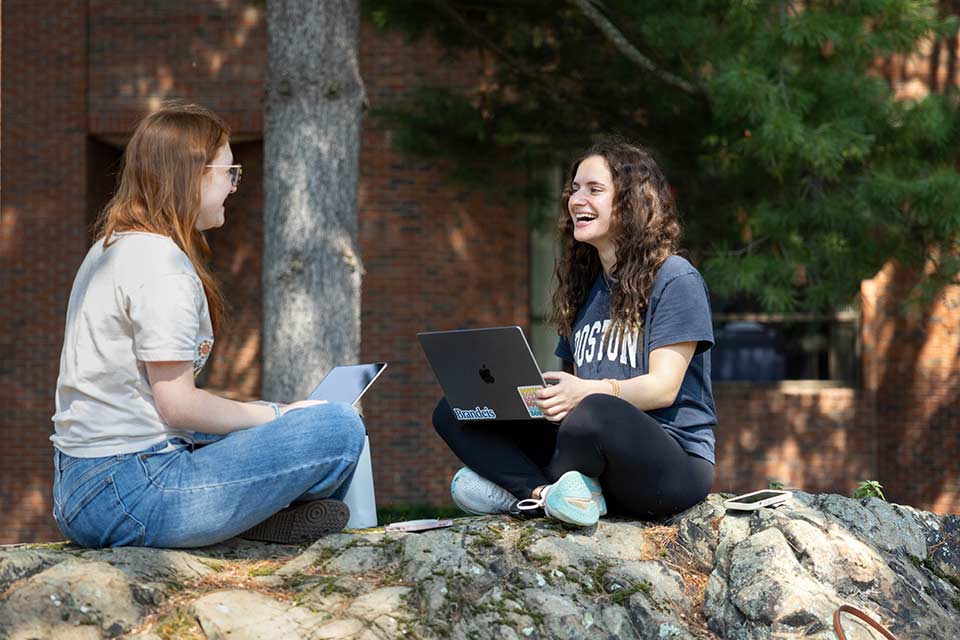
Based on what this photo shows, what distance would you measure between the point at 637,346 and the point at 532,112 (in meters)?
5.14

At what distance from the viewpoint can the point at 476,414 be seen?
13.0 ft

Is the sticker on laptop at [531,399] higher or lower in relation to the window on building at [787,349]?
higher

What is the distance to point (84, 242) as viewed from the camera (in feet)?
35.7

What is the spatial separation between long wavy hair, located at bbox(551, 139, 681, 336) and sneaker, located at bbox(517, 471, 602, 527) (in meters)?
0.57

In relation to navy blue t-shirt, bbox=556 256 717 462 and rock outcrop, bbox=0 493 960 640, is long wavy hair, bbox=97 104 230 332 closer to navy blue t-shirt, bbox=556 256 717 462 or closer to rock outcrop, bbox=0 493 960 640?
rock outcrop, bbox=0 493 960 640

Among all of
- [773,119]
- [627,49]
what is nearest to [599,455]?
[773,119]

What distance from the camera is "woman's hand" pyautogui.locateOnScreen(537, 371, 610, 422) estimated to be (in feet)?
12.1

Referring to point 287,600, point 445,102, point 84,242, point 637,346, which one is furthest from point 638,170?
point 84,242

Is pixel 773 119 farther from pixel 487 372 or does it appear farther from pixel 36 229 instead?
pixel 36 229

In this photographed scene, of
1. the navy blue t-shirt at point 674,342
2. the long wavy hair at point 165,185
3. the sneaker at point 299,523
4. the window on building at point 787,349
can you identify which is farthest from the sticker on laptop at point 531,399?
the window on building at point 787,349

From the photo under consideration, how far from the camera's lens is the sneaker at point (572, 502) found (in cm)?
371

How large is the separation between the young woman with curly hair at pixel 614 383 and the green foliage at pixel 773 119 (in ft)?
7.54

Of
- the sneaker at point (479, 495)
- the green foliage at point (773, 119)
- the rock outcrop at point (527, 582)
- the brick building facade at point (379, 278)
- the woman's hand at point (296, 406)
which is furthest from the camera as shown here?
the brick building facade at point (379, 278)

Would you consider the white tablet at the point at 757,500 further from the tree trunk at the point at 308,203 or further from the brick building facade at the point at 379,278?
the brick building facade at the point at 379,278
